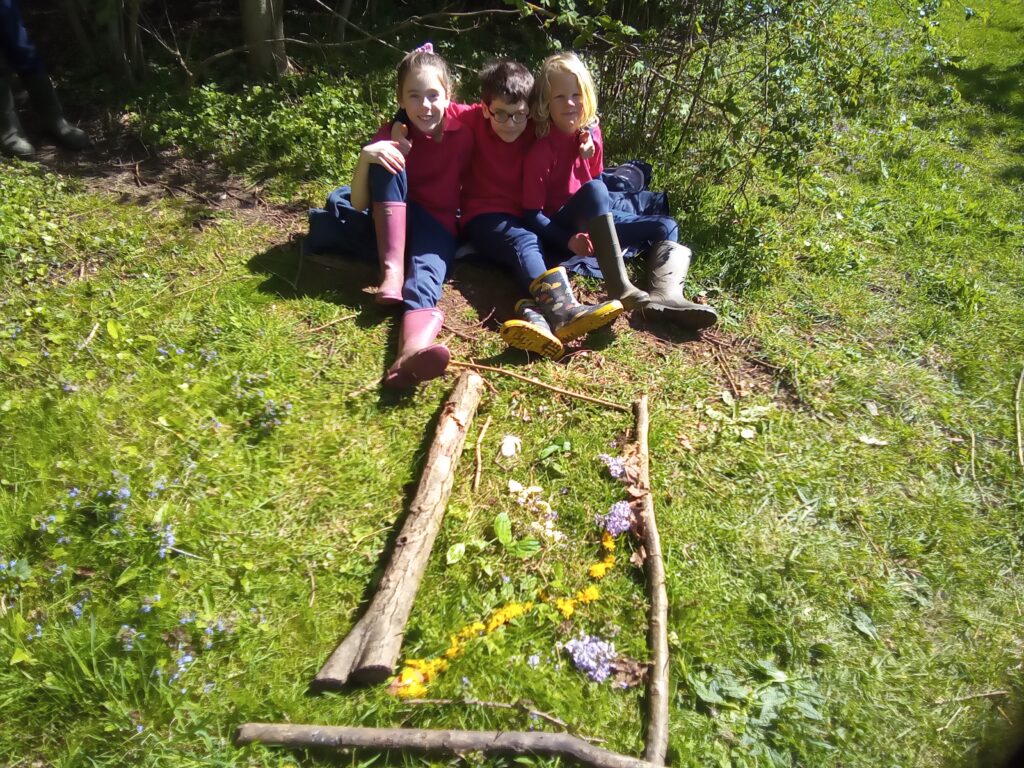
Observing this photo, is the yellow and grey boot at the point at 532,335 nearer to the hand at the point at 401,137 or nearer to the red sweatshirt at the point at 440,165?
the red sweatshirt at the point at 440,165

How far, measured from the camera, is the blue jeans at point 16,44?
167 inches

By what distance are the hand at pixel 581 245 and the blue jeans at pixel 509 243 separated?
19cm

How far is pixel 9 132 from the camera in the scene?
14.4 ft

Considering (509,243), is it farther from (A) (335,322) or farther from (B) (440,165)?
(A) (335,322)

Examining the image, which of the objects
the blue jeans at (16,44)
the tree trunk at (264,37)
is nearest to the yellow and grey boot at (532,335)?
the tree trunk at (264,37)

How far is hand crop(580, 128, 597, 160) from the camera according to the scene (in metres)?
3.94

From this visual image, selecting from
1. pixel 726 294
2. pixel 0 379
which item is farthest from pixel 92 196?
pixel 726 294

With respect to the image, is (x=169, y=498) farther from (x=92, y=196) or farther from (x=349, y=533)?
(x=92, y=196)

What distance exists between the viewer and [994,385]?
12.2ft

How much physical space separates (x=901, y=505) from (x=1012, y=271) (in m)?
2.78

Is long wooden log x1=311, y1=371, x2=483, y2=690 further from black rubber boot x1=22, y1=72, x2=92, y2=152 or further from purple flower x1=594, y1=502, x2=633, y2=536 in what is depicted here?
black rubber boot x1=22, y1=72, x2=92, y2=152

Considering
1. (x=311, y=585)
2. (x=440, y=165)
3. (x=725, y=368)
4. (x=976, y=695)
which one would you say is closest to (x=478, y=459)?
(x=311, y=585)

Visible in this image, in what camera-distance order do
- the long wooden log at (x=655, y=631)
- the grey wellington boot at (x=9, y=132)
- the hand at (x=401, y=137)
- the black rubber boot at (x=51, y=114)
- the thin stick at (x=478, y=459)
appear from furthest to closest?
the black rubber boot at (x=51, y=114) → the grey wellington boot at (x=9, y=132) → the hand at (x=401, y=137) → the thin stick at (x=478, y=459) → the long wooden log at (x=655, y=631)

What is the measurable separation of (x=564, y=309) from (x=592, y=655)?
1.80m
